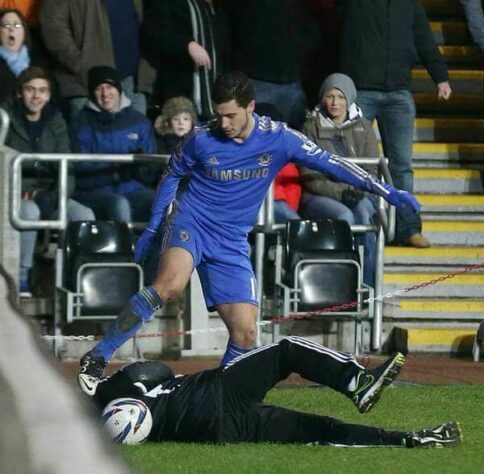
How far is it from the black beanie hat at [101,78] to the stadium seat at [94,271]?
45.7 inches

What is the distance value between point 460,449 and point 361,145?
5.31m

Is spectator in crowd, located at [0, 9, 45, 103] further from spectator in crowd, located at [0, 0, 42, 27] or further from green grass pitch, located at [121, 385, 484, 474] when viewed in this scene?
green grass pitch, located at [121, 385, 484, 474]

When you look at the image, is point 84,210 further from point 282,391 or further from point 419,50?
point 419,50

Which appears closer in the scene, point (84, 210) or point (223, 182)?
point (223, 182)

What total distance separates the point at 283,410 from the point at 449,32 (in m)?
9.60

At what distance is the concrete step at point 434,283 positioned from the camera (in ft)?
39.7

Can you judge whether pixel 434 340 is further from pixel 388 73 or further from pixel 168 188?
pixel 168 188

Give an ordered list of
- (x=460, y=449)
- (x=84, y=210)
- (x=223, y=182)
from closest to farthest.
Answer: (x=460, y=449), (x=223, y=182), (x=84, y=210)

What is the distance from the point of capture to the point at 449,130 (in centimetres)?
1411

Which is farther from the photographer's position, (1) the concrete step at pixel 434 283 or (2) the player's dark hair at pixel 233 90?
(1) the concrete step at pixel 434 283

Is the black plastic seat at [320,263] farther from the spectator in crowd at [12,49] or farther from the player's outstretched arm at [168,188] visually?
the spectator in crowd at [12,49]

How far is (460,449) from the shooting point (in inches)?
255

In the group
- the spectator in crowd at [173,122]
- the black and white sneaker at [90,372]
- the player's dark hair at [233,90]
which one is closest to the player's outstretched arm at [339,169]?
the player's dark hair at [233,90]

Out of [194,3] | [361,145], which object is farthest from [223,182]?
[194,3]
